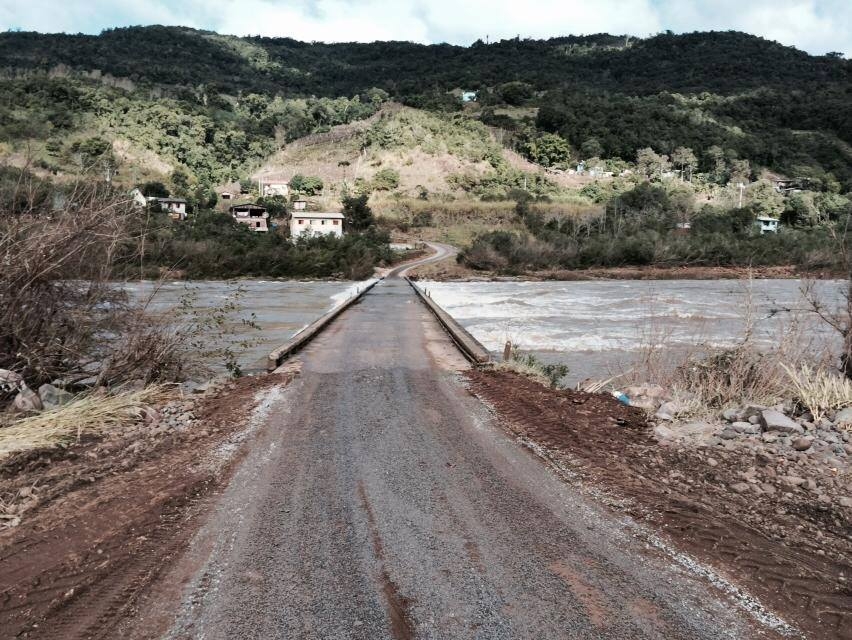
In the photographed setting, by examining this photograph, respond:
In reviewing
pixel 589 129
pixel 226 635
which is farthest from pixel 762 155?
pixel 226 635

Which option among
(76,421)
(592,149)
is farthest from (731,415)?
(592,149)

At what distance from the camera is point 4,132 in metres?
83.8

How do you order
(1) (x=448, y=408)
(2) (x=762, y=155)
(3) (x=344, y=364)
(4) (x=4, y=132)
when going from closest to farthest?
(1) (x=448, y=408) → (3) (x=344, y=364) → (4) (x=4, y=132) → (2) (x=762, y=155)

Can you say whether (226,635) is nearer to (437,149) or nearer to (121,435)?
(121,435)

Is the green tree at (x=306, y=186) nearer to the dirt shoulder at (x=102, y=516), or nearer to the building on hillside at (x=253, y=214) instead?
the building on hillside at (x=253, y=214)

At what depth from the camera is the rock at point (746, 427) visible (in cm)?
609

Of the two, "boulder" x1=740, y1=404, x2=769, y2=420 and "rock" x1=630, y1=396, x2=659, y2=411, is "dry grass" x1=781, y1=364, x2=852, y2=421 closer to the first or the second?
"boulder" x1=740, y1=404, x2=769, y2=420

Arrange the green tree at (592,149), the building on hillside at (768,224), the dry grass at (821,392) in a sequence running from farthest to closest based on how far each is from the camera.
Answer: the green tree at (592,149) < the building on hillside at (768,224) < the dry grass at (821,392)

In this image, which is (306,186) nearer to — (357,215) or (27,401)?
(357,215)

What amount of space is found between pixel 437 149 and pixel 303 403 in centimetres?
10147

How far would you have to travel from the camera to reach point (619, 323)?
63.3 ft

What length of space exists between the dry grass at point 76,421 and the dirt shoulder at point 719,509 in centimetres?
439

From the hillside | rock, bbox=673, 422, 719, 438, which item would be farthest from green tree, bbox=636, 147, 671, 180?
rock, bbox=673, 422, 719, 438

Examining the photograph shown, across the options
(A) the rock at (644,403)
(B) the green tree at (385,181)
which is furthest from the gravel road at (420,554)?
(B) the green tree at (385,181)
